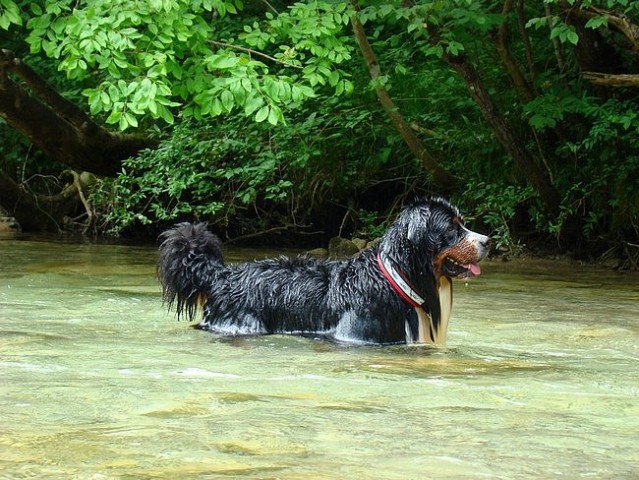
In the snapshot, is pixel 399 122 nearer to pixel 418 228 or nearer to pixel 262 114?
pixel 262 114

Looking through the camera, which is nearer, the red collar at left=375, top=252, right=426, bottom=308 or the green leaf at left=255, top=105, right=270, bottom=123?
the red collar at left=375, top=252, right=426, bottom=308

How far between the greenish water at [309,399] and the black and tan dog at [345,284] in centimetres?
32

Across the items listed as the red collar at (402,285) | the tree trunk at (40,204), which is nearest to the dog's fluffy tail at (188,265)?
the red collar at (402,285)

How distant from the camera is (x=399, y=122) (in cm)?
1308

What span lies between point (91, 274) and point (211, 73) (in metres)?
2.60

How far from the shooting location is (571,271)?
12.9 meters

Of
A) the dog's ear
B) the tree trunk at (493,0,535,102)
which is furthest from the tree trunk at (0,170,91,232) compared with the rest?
the dog's ear

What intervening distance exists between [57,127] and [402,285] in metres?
8.65

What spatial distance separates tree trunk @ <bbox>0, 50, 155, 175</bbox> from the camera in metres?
13.3

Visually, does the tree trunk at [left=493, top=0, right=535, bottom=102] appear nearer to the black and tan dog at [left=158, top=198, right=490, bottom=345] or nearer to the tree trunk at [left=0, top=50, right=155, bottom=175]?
the black and tan dog at [left=158, top=198, right=490, bottom=345]

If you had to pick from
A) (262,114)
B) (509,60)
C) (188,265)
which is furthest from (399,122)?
(188,265)

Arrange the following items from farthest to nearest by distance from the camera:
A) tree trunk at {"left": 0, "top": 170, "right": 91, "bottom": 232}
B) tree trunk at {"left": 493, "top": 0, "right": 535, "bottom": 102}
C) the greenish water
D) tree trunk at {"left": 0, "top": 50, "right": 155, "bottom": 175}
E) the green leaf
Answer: tree trunk at {"left": 0, "top": 170, "right": 91, "bottom": 232}, tree trunk at {"left": 0, "top": 50, "right": 155, "bottom": 175}, tree trunk at {"left": 493, "top": 0, "right": 535, "bottom": 102}, the green leaf, the greenish water

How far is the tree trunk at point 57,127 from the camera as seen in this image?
13.3 metres

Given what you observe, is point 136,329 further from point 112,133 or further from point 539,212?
point 112,133
